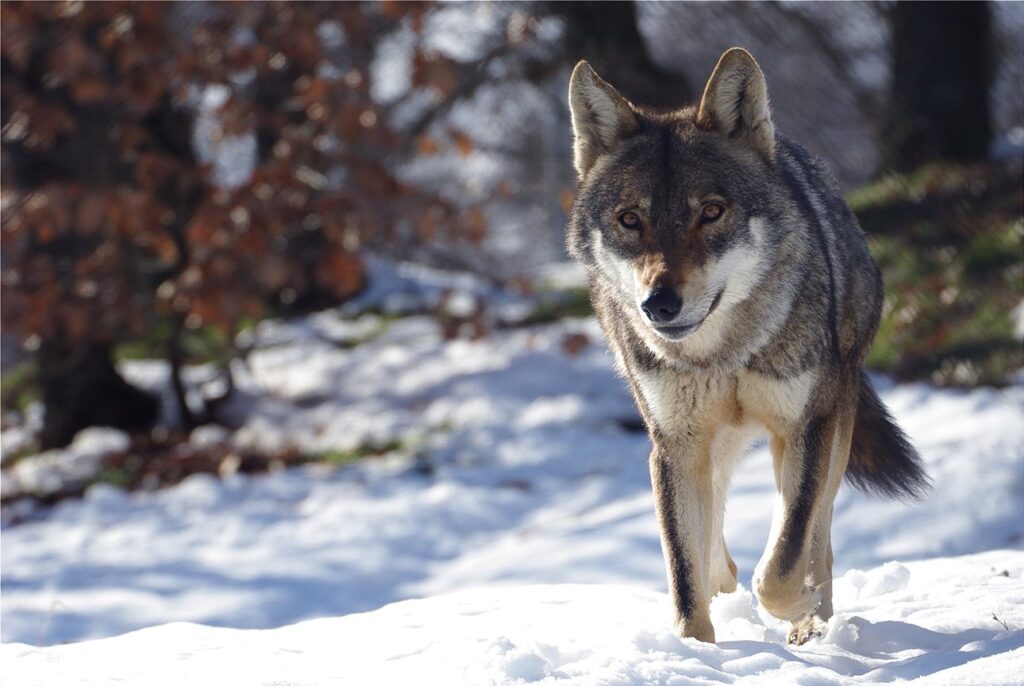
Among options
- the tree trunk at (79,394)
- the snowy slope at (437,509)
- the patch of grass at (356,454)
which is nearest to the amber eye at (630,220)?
the snowy slope at (437,509)

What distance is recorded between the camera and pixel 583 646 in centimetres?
345

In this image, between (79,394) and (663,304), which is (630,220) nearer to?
(663,304)


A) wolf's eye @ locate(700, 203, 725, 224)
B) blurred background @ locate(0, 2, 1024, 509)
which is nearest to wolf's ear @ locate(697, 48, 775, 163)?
wolf's eye @ locate(700, 203, 725, 224)

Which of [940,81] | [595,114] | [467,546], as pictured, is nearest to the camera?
[595,114]

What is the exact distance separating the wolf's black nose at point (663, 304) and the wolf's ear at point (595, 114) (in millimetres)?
874

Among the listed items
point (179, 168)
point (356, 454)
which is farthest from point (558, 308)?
point (179, 168)

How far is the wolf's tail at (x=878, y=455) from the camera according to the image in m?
4.50

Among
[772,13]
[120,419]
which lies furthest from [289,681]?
[772,13]

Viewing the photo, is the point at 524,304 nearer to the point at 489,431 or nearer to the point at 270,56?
the point at 489,431

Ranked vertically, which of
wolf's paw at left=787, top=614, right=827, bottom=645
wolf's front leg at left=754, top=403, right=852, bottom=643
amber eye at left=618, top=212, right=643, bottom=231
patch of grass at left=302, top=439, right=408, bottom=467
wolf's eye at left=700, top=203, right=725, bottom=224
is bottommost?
wolf's paw at left=787, top=614, right=827, bottom=645

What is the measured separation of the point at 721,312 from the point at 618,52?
7470 millimetres

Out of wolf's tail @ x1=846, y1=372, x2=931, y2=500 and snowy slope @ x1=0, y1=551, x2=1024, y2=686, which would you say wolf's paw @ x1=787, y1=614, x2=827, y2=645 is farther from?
wolf's tail @ x1=846, y1=372, x2=931, y2=500

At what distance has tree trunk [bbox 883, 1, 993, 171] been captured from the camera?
10508mm

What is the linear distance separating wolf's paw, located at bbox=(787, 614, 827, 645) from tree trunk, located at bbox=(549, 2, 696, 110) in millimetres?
7427
